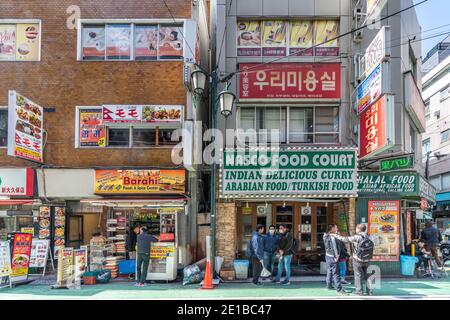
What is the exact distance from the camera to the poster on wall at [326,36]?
14836 millimetres

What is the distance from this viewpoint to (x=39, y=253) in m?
14.1

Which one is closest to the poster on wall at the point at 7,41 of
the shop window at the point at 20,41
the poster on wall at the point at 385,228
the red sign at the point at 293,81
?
the shop window at the point at 20,41

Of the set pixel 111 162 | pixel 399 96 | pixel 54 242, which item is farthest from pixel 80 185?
pixel 399 96

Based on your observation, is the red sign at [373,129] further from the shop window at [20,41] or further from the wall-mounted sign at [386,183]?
the shop window at [20,41]

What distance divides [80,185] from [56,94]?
10.8 ft

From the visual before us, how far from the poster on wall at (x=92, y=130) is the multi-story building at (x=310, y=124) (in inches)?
165

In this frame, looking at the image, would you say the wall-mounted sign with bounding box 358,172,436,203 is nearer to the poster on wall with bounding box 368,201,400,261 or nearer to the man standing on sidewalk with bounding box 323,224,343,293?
the poster on wall with bounding box 368,201,400,261

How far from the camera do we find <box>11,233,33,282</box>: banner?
1246cm

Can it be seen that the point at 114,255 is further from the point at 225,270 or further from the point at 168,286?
the point at 225,270

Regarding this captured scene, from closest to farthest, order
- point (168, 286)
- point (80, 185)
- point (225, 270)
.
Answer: point (168, 286) → point (225, 270) → point (80, 185)

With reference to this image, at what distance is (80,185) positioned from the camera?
14508 millimetres

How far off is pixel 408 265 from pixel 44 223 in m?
12.2

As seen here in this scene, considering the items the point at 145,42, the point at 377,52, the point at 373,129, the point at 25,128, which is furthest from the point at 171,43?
the point at 373,129

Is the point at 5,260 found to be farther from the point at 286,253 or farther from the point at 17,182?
the point at 286,253
